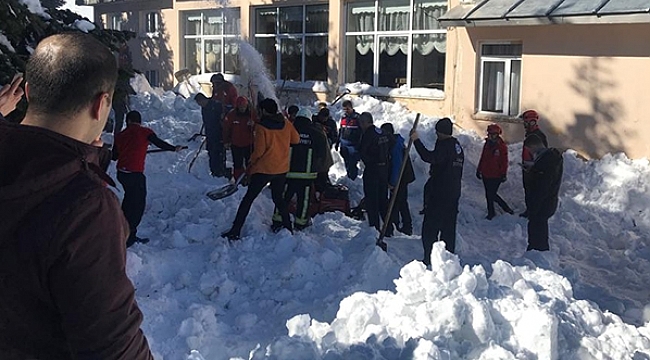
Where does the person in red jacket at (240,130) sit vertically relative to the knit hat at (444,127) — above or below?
below

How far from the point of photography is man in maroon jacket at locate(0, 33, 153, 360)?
5.95ft

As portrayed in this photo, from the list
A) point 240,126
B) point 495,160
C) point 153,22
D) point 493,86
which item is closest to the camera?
point 240,126

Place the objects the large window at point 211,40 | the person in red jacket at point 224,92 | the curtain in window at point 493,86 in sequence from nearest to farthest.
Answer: the person in red jacket at point 224,92 → the curtain in window at point 493,86 → the large window at point 211,40

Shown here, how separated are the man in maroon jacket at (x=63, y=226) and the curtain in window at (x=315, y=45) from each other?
1804cm

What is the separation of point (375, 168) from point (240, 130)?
8.51 feet

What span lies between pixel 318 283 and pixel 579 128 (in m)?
7.52

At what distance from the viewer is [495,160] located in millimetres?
→ 10922

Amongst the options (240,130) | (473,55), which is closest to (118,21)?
(473,55)

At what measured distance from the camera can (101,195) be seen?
1.89m

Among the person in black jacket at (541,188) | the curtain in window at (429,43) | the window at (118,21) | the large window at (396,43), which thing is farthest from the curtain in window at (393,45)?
the window at (118,21)

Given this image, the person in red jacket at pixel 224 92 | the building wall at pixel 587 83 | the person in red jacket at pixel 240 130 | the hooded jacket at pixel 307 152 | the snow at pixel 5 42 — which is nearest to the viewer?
the snow at pixel 5 42

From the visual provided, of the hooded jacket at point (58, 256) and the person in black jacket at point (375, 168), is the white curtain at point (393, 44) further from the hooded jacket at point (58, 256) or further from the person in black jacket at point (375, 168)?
the hooded jacket at point (58, 256)

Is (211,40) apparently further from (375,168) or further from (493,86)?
(375,168)

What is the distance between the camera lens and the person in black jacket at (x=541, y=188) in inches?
308
